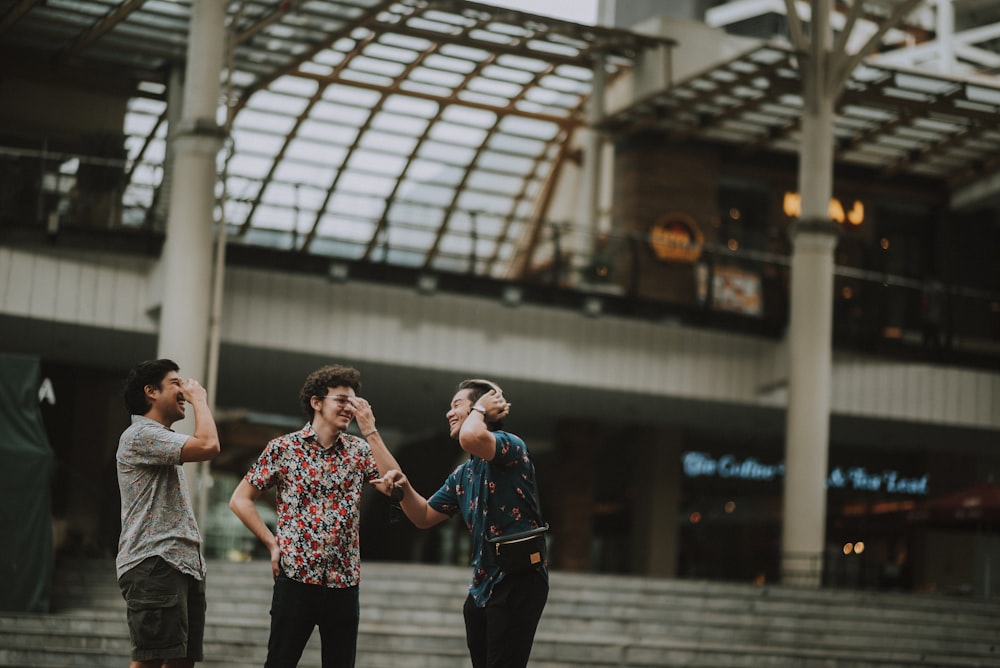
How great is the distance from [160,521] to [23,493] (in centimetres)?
711

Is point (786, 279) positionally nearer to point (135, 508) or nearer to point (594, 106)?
point (594, 106)

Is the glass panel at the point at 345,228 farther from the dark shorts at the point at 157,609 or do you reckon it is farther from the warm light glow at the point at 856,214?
the dark shorts at the point at 157,609

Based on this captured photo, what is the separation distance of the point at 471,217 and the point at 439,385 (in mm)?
3002

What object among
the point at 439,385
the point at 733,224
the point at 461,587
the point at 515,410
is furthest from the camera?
the point at 733,224

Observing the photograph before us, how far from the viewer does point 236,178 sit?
19.6 m

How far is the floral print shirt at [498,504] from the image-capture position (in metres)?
5.93

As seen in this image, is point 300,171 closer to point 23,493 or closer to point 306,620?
point 23,493

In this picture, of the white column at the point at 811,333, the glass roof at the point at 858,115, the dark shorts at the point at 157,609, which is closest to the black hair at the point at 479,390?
the dark shorts at the point at 157,609

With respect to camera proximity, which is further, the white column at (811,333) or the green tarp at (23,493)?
the white column at (811,333)

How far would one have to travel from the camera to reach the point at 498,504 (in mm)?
5969

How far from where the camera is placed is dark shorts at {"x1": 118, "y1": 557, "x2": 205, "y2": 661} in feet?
18.7

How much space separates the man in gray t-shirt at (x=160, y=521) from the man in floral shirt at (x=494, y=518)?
888 mm

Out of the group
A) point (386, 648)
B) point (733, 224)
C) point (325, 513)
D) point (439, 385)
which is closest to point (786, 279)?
point (733, 224)

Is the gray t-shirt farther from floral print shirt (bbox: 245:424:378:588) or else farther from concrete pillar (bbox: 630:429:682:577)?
concrete pillar (bbox: 630:429:682:577)
